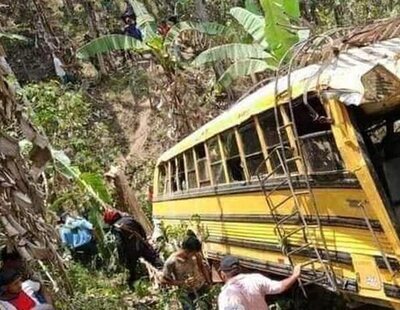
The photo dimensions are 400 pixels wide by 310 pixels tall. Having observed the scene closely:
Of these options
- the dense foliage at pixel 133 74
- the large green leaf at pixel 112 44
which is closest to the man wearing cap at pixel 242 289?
the dense foliage at pixel 133 74

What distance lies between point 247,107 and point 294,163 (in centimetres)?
121

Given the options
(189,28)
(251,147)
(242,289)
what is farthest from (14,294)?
(189,28)

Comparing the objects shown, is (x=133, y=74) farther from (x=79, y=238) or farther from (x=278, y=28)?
(x=79, y=238)

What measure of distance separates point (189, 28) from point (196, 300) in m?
7.59

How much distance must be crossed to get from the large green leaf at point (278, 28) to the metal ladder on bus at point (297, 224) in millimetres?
4639

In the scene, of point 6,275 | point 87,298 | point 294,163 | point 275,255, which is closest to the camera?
point 6,275

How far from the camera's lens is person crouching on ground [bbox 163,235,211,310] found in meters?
7.23

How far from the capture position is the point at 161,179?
13.4m

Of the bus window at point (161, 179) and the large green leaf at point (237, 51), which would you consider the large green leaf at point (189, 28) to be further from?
the bus window at point (161, 179)

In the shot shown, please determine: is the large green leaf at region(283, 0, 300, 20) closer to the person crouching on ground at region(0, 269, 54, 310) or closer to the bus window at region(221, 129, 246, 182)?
the bus window at region(221, 129, 246, 182)

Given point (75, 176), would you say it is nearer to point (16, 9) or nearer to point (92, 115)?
point (92, 115)

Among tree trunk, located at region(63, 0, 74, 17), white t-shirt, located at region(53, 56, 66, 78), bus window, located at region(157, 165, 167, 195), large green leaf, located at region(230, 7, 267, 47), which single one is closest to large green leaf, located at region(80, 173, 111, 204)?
bus window, located at region(157, 165, 167, 195)

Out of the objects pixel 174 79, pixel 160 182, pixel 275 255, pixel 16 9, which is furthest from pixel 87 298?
pixel 16 9

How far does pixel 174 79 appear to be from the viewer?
45.7 feet
